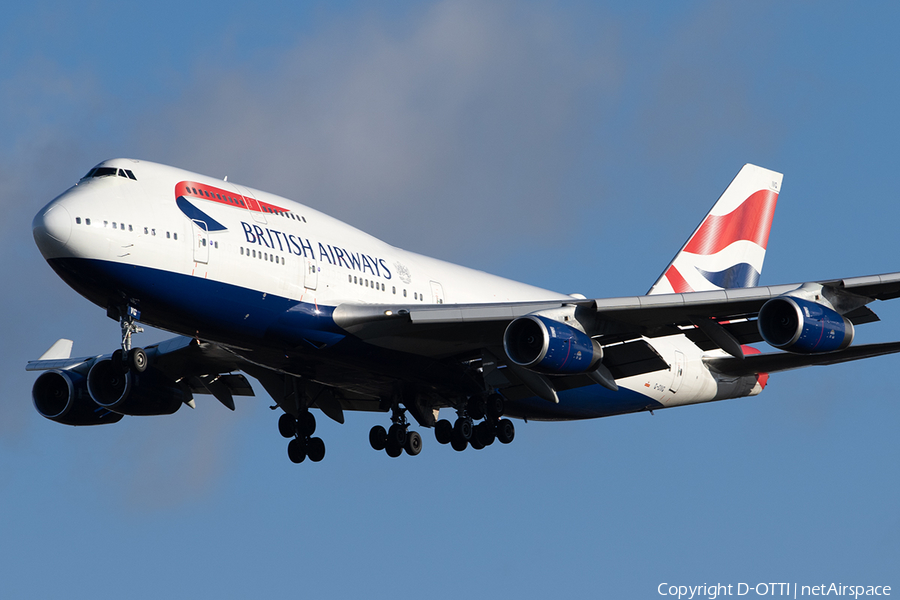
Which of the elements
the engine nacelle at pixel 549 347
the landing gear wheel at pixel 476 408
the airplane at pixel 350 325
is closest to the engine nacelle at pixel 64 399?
the airplane at pixel 350 325

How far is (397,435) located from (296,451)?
303cm

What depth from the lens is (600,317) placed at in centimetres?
2947

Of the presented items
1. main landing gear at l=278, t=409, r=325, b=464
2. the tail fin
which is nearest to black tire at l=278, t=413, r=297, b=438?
main landing gear at l=278, t=409, r=325, b=464

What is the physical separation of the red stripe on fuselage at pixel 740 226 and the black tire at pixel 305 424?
14953 mm

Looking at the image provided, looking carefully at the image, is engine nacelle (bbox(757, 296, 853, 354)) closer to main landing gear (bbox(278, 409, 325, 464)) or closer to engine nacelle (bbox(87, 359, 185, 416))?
main landing gear (bbox(278, 409, 325, 464))

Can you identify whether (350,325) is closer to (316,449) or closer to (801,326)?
(316,449)

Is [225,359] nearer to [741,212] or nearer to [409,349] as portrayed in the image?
[409,349]

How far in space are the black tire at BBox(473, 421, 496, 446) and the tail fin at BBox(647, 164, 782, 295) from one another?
400 inches

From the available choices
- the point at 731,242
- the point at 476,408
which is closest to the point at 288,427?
the point at 476,408

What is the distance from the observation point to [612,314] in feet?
95.8

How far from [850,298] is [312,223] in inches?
525

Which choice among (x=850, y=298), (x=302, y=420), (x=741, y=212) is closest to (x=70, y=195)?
A: (x=302, y=420)

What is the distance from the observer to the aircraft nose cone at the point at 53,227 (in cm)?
2533

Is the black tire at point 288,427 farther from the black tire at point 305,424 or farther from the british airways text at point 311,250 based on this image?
the british airways text at point 311,250
